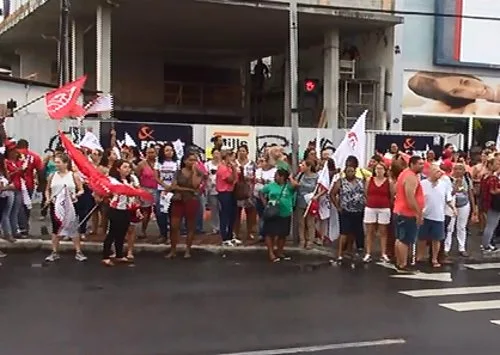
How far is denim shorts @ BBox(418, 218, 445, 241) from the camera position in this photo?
12.4 meters

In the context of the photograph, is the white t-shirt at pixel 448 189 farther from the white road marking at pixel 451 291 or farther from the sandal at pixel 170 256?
the sandal at pixel 170 256

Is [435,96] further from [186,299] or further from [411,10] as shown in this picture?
[186,299]

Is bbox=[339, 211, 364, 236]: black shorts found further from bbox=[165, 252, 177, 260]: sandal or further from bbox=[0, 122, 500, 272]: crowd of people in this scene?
bbox=[165, 252, 177, 260]: sandal

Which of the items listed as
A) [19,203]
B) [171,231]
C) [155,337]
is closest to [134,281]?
[171,231]

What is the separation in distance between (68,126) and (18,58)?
2213 centimetres

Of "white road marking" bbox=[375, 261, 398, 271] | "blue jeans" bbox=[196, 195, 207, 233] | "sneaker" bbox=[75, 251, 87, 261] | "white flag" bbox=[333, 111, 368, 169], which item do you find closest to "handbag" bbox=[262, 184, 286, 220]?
"white flag" bbox=[333, 111, 368, 169]

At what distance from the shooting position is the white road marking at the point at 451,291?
32.6 feet

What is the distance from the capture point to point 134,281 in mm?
10422

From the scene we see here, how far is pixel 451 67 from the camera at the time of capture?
97.5 feet

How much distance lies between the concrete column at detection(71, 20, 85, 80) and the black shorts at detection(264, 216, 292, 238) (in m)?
17.5

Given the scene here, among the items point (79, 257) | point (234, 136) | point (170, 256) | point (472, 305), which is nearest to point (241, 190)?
point (170, 256)

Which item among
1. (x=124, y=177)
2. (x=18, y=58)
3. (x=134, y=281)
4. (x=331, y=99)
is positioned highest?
(x=18, y=58)

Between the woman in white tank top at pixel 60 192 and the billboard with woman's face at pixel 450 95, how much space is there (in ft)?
64.0

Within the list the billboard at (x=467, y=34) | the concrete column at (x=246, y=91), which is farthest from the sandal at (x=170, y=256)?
the concrete column at (x=246, y=91)
